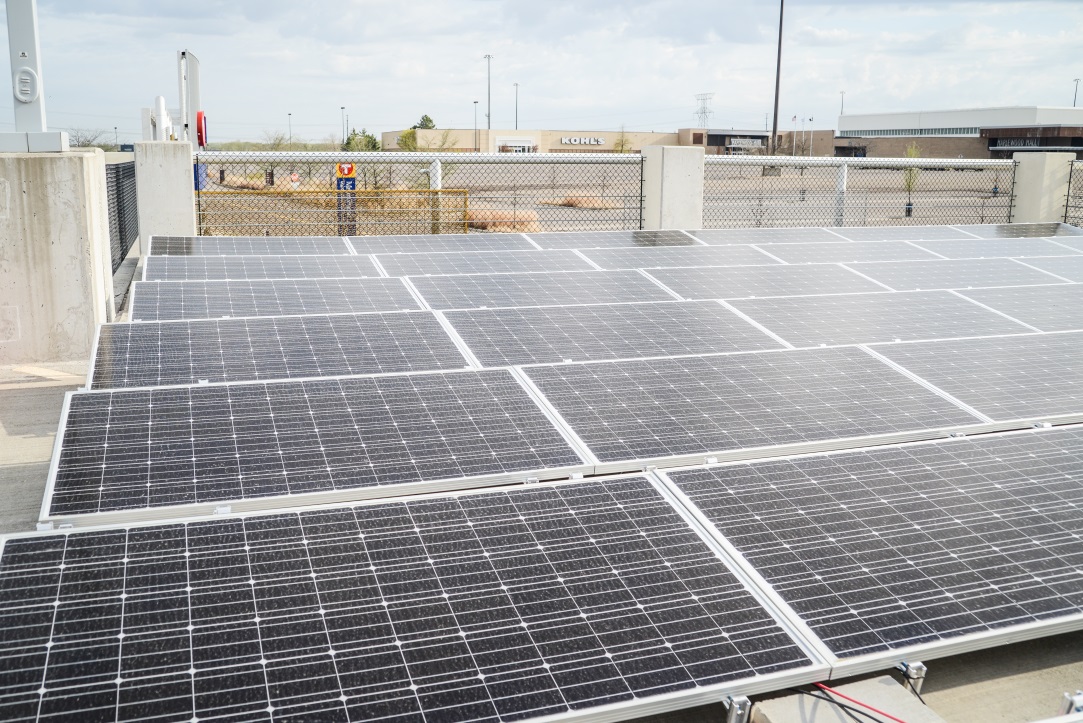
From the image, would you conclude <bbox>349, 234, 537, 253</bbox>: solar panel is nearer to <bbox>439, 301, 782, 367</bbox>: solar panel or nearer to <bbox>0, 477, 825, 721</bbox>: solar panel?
<bbox>439, 301, 782, 367</bbox>: solar panel

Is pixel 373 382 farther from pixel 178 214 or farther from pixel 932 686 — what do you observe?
pixel 178 214

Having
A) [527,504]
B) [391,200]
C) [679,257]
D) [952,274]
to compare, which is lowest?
[527,504]

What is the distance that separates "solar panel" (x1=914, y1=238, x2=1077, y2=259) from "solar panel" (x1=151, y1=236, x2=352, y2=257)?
23.9 feet

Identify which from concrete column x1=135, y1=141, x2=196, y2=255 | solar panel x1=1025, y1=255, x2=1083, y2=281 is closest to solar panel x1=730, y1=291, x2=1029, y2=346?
solar panel x1=1025, y1=255, x2=1083, y2=281

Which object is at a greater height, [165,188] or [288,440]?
[165,188]

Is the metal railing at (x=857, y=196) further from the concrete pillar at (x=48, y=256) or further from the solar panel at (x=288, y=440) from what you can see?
the solar panel at (x=288, y=440)

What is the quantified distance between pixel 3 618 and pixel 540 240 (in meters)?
8.34

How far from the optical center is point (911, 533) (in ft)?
14.7

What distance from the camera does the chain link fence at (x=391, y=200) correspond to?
12859mm

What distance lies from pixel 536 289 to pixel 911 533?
16.1ft

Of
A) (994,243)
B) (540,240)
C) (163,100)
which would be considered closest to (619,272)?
(540,240)

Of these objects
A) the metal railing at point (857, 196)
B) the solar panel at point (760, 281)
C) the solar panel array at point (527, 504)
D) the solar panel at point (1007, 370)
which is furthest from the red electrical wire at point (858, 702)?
the metal railing at point (857, 196)

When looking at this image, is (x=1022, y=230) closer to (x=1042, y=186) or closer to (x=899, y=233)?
(x=899, y=233)

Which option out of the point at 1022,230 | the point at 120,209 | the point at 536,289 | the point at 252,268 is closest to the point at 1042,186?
the point at 1022,230
